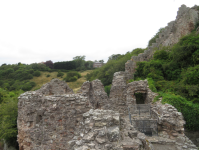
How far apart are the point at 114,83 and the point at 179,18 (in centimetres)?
1580

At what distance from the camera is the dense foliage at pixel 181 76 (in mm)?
7293

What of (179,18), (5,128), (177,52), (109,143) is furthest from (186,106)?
(179,18)

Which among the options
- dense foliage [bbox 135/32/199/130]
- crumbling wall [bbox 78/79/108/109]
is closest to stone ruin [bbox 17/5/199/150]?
dense foliage [bbox 135/32/199/130]

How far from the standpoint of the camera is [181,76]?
10.1 metres

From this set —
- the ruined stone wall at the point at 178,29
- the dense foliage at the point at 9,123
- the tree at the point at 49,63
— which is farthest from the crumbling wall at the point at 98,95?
the tree at the point at 49,63

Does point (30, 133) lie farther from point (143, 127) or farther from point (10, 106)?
point (10, 106)

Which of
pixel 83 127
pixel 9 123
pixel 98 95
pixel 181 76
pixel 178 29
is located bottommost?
pixel 9 123

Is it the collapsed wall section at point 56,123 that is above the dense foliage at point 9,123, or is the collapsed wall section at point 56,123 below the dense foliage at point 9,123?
above

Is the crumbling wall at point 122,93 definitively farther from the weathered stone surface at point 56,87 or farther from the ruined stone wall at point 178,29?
the weathered stone surface at point 56,87

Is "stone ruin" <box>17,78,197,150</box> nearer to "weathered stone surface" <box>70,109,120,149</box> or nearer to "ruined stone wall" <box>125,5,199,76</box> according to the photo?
"weathered stone surface" <box>70,109,120,149</box>

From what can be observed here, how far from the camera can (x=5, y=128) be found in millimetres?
8797

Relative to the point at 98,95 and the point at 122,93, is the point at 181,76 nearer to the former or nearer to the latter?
the point at 122,93

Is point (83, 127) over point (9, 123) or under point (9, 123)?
over

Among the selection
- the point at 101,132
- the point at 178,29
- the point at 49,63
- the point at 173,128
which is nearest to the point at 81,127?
the point at 101,132
